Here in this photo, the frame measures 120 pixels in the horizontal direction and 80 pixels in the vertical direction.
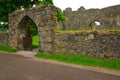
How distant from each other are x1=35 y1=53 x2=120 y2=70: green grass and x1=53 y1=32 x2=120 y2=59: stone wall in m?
Answer: 0.36

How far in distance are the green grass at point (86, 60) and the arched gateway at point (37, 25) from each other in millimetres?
1066

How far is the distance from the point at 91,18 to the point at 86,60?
629 inches

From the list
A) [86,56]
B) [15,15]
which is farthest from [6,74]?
[15,15]

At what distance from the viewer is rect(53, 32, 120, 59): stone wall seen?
10539mm

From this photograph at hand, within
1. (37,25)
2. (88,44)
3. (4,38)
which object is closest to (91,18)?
(4,38)

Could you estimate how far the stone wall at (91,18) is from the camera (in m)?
22.9

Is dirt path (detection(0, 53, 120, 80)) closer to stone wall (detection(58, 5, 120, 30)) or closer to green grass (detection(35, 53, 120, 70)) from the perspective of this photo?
green grass (detection(35, 53, 120, 70))

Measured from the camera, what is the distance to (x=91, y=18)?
26234 mm

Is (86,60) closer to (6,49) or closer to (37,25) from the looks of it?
(37,25)

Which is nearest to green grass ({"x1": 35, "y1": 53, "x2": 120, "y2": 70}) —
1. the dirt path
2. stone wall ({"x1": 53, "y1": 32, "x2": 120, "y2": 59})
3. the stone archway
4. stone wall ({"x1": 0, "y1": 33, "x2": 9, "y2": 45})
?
stone wall ({"x1": 53, "y1": 32, "x2": 120, "y2": 59})

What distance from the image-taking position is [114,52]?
34.3 feet

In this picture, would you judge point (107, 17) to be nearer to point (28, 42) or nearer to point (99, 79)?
point (28, 42)

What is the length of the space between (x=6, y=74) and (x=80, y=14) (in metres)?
20.2

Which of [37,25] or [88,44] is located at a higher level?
[37,25]
